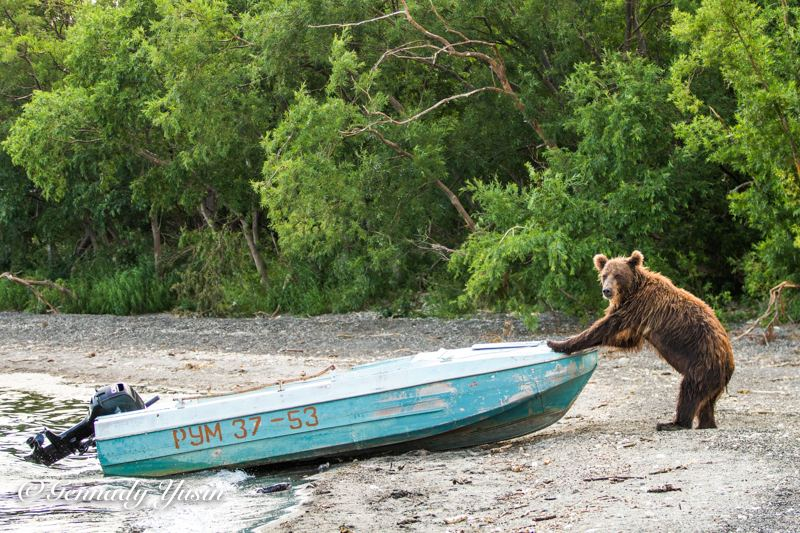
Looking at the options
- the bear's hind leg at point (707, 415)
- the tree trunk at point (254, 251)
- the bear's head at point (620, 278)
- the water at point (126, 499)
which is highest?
the bear's head at point (620, 278)

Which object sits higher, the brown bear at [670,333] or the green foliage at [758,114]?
the green foliage at [758,114]

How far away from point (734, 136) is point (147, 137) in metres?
16.7

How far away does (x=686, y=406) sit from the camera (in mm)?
8836

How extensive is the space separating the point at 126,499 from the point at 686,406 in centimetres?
532

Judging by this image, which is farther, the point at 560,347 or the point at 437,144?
the point at 437,144

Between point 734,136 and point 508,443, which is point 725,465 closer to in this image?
point 508,443


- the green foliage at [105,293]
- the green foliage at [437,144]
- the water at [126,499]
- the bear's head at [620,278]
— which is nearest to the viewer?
the water at [126,499]

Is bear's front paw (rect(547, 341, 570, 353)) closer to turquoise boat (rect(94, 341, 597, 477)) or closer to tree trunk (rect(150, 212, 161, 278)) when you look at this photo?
turquoise boat (rect(94, 341, 597, 477))

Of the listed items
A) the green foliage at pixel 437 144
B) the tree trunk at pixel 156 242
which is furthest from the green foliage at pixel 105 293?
the tree trunk at pixel 156 242

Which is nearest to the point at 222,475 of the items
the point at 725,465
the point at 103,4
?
the point at 725,465

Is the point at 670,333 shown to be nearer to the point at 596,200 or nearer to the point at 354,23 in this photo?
the point at 596,200

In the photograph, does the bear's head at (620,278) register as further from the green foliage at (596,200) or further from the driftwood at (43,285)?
the driftwood at (43,285)

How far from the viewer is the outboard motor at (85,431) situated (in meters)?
9.94

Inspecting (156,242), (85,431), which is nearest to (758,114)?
(85,431)
